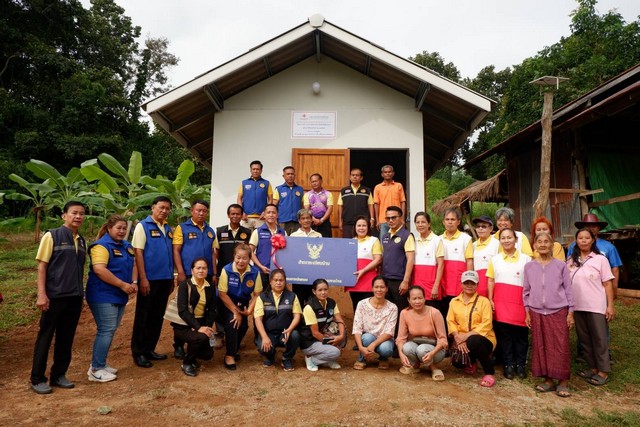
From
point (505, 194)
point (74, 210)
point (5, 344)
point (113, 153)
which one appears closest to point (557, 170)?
point (505, 194)

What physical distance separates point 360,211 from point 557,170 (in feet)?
20.4

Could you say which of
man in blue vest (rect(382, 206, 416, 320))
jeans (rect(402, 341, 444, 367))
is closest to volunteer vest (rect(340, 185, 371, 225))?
man in blue vest (rect(382, 206, 416, 320))

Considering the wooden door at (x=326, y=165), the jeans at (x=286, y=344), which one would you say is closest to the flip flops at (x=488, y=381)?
the jeans at (x=286, y=344)

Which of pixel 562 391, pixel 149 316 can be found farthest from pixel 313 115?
pixel 562 391

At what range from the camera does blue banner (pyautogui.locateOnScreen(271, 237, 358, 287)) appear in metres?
5.48

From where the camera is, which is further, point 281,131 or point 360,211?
point 281,131

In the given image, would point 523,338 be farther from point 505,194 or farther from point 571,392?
point 505,194

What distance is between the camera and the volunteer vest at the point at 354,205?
6.66 meters

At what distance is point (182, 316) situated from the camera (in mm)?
4762

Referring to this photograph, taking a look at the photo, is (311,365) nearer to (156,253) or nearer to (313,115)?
(156,253)

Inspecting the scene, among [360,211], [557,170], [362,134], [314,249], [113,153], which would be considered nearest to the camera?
[314,249]

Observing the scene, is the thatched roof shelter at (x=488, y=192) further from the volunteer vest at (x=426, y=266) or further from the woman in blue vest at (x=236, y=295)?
the woman in blue vest at (x=236, y=295)

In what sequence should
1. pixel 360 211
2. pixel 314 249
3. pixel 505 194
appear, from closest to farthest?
pixel 314 249 → pixel 360 211 → pixel 505 194

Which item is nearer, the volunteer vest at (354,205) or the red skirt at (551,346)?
the red skirt at (551,346)
